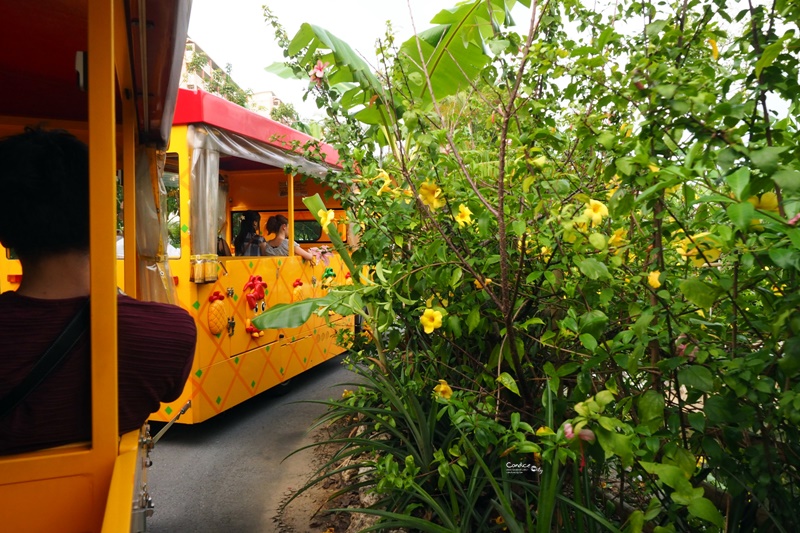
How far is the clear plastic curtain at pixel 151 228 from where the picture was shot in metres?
2.90

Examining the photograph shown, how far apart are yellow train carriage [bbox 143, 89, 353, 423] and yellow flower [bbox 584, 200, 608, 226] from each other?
2026 millimetres

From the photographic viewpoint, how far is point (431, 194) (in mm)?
2037

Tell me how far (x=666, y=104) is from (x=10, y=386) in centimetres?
175

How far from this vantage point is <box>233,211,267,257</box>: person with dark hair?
6.06 meters

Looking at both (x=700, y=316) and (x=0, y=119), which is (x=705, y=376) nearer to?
(x=700, y=316)

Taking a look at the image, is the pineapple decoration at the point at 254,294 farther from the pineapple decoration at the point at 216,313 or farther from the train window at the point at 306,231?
the train window at the point at 306,231

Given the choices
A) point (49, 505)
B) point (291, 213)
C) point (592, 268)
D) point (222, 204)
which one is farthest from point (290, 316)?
point (222, 204)

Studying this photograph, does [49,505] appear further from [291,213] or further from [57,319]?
[291,213]

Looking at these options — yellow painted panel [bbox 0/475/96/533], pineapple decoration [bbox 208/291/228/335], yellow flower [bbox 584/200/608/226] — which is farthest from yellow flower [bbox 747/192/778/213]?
pineapple decoration [bbox 208/291/228/335]

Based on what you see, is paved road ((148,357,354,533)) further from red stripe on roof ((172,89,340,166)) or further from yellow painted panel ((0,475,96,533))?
red stripe on roof ((172,89,340,166))

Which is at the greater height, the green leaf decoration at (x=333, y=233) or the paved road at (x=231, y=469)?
the green leaf decoration at (x=333, y=233)

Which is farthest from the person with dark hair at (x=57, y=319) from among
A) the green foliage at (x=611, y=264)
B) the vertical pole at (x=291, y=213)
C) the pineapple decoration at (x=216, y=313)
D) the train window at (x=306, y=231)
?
the train window at (x=306, y=231)

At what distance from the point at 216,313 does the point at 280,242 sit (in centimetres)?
180

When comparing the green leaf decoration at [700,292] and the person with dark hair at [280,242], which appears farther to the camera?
the person with dark hair at [280,242]
